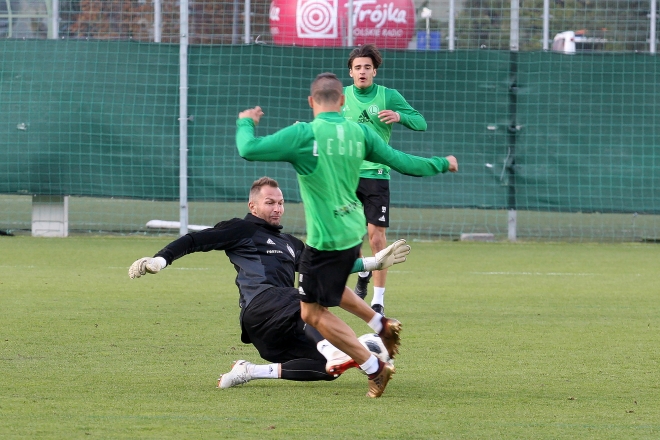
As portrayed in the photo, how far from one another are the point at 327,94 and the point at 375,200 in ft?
11.4

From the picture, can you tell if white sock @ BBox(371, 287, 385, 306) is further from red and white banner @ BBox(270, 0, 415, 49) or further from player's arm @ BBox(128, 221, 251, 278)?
red and white banner @ BBox(270, 0, 415, 49)

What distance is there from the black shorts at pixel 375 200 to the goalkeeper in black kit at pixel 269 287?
2503 millimetres

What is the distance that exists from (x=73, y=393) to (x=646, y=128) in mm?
10758

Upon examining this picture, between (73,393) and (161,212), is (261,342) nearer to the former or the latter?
(73,393)

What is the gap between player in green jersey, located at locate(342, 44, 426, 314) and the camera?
28.5 ft

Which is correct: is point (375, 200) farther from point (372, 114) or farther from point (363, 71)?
point (363, 71)

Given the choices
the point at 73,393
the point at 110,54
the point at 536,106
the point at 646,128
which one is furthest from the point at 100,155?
the point at 73,393

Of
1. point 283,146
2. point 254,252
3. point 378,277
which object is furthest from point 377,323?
point 378,277

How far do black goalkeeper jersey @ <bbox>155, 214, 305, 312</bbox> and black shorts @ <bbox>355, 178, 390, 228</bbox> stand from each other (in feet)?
8.48

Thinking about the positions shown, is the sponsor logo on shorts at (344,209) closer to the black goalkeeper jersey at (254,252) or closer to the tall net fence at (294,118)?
the black goalkeeper jersey at (254,252)

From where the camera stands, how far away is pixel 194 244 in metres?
5.88

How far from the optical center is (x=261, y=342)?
6016mm

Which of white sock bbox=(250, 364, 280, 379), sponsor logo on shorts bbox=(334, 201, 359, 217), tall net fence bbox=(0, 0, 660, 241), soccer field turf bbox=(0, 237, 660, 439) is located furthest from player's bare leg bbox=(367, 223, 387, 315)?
A: tall net fence bbox=(0, 0, 660, 241)

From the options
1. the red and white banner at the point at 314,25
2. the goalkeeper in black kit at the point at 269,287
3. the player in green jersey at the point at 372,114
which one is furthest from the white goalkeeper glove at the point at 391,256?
the red and white banner at the point at 314,25
